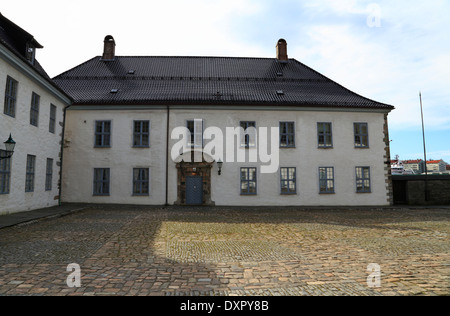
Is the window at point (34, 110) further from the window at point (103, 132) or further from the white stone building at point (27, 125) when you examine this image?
the window at point (103, 132)

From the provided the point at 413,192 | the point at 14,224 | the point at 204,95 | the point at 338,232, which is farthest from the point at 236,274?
the point at 413,192

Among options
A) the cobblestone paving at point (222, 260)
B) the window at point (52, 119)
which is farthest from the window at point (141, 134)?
the cobblestone paving at point (222, 260)

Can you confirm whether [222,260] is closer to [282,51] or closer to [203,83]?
[203,83]

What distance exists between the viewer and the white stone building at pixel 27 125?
39.4 feet

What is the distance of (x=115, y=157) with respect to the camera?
61.9 feet

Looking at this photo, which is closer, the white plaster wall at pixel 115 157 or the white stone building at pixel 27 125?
the white stone building at pixel 27 125

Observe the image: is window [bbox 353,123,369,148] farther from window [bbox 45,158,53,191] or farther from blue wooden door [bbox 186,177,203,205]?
window [bbox 45,158,53,191]

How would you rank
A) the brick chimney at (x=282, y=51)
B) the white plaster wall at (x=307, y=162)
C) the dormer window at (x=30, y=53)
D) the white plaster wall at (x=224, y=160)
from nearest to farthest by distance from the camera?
the dormer window at (x=30, y=53) < the white plaster wall at (x=224, y=160) < the white plaster wall at (x=307, y=162) < the brick chimney at (x=282, y=51)

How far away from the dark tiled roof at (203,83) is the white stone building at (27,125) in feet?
11.9

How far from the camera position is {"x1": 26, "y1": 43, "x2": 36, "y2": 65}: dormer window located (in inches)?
577

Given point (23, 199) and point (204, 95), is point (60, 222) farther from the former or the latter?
point (204, 95)
